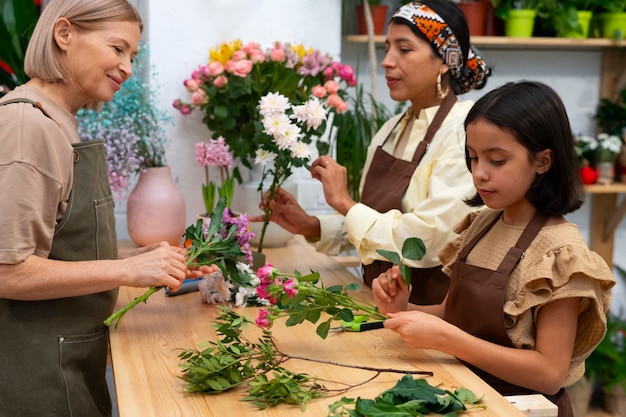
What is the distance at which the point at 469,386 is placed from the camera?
1479mm

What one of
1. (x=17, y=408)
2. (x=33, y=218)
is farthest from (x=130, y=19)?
(x=17, y=408)

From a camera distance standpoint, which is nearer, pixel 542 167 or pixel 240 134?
pixel 542 167

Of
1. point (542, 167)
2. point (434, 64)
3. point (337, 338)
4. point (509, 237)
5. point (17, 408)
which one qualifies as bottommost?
point (17, 408)

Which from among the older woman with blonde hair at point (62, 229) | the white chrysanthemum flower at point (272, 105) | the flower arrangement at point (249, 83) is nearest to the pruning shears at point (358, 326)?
the older woman with blonde hair at point (62, 229)

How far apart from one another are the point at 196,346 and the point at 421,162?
835mm

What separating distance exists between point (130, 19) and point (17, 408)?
895 mm

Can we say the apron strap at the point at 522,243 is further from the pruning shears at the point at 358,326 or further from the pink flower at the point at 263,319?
the pink flower at the point at 263,319

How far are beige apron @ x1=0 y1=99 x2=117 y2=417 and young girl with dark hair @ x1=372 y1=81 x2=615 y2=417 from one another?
0.65 metres

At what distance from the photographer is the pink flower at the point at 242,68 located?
2.62 m

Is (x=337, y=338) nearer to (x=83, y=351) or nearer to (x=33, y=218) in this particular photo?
(x=83, y=351)

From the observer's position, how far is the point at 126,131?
251 centimetres

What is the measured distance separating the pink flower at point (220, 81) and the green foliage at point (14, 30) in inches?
25.8

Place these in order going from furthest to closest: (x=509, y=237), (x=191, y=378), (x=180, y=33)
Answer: (x=180, y=33)
(x=509, y=237)
(x=191, y=378)

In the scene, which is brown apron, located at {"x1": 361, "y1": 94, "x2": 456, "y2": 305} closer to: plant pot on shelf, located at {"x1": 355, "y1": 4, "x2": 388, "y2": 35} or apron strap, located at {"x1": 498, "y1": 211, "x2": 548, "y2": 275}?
apron strap, located at {"x1": 498, "y1": 211, "x2": 548, "y2": 275}
